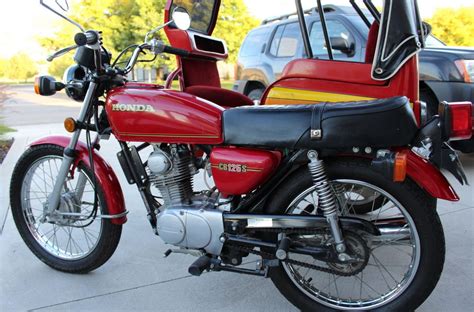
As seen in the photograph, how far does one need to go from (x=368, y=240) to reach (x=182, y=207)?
103 cm

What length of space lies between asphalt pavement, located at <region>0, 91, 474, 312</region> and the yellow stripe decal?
1.23 metres

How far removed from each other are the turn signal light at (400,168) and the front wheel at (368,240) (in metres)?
0.09

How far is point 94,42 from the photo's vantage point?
2580 millimetres

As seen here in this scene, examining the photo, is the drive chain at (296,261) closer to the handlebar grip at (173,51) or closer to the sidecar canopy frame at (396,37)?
the sidecar canopy frame at (396,37)

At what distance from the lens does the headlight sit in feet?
16.3

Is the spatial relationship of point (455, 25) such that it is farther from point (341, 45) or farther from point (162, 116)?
point (162, 116)

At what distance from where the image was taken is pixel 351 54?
14.0 ft

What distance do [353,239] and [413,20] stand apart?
130cm

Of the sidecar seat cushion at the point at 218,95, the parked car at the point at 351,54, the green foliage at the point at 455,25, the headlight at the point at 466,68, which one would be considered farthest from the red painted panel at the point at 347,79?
the green foliage at the point at 455,25

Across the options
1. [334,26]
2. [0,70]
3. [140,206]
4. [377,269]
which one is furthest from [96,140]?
[0,70]

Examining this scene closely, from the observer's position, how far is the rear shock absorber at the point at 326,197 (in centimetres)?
215

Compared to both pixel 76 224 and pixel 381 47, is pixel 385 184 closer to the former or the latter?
pixel 381 47

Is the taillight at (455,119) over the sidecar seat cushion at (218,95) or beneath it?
over

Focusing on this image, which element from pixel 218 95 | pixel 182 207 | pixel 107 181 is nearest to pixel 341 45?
pixel 218 95
